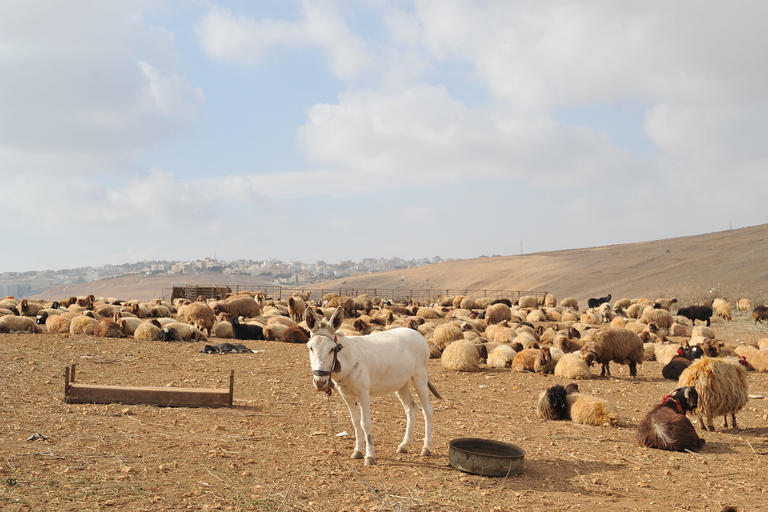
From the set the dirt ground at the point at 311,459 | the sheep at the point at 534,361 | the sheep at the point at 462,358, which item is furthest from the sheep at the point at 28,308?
the sheep at the point at 534,361

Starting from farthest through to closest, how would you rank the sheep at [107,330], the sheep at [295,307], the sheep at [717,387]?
the sheep at [295,307], the sheep at [107,330], the sheep at [717,387]

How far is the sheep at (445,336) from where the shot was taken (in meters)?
19.3

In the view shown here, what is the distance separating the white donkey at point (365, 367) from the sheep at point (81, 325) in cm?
1551

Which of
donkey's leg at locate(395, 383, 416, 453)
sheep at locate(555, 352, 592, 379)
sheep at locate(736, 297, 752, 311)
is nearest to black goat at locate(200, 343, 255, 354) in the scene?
sheep at locate(555, 352, 592, 379)

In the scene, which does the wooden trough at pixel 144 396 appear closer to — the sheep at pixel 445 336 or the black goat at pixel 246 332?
the sheep at pixel 445 336

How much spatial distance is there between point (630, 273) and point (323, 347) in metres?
74.2

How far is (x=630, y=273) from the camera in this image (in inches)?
2869

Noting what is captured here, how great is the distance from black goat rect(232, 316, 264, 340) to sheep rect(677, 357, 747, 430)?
632 inches

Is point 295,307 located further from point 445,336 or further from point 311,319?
point 311,319

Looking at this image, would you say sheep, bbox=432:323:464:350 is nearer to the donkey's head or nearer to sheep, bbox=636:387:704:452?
sheep, bbox=636:387:704:452

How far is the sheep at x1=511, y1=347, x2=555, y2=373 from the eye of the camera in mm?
15484

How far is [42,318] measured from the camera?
21.6m

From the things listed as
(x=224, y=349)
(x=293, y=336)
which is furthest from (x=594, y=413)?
(x=293, y=336)

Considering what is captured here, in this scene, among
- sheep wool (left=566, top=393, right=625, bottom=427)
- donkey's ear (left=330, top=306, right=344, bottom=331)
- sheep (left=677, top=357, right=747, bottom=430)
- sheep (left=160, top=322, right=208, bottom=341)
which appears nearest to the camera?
donkey's ear (left=330, top=306, right=344, bottom=331)
